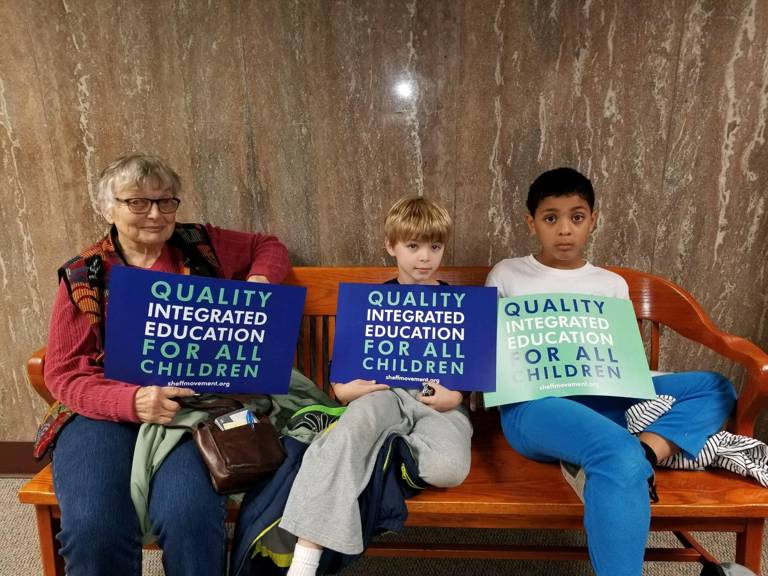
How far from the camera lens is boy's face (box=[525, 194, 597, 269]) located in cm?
175

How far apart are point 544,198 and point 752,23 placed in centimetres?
109

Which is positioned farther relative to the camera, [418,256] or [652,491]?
[418,256]

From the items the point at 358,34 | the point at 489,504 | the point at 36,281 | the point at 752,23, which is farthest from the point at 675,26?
the point at 36,281

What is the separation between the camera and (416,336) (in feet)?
5.48

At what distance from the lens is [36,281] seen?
2375 millimetres

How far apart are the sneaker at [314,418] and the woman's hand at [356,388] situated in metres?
0.05

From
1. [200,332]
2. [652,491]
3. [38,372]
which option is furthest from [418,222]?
[38,372]

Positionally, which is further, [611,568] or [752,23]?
[752,23]

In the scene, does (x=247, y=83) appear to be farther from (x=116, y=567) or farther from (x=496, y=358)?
(x=116, y=567)

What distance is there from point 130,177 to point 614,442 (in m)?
1.54

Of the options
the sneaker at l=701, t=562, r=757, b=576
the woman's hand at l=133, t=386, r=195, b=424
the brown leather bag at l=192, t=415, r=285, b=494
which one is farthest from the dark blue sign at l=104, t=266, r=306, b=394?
the sneaker at l=701, t=562, r=757, b=576

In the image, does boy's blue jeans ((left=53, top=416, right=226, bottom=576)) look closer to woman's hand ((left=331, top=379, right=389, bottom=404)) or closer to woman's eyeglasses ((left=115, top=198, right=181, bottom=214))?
woman's hand ((left=331, top=379, right=389, bottom=404))

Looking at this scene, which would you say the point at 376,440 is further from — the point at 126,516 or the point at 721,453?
the point at 721,453

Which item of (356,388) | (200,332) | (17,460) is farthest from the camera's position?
(17,460)
